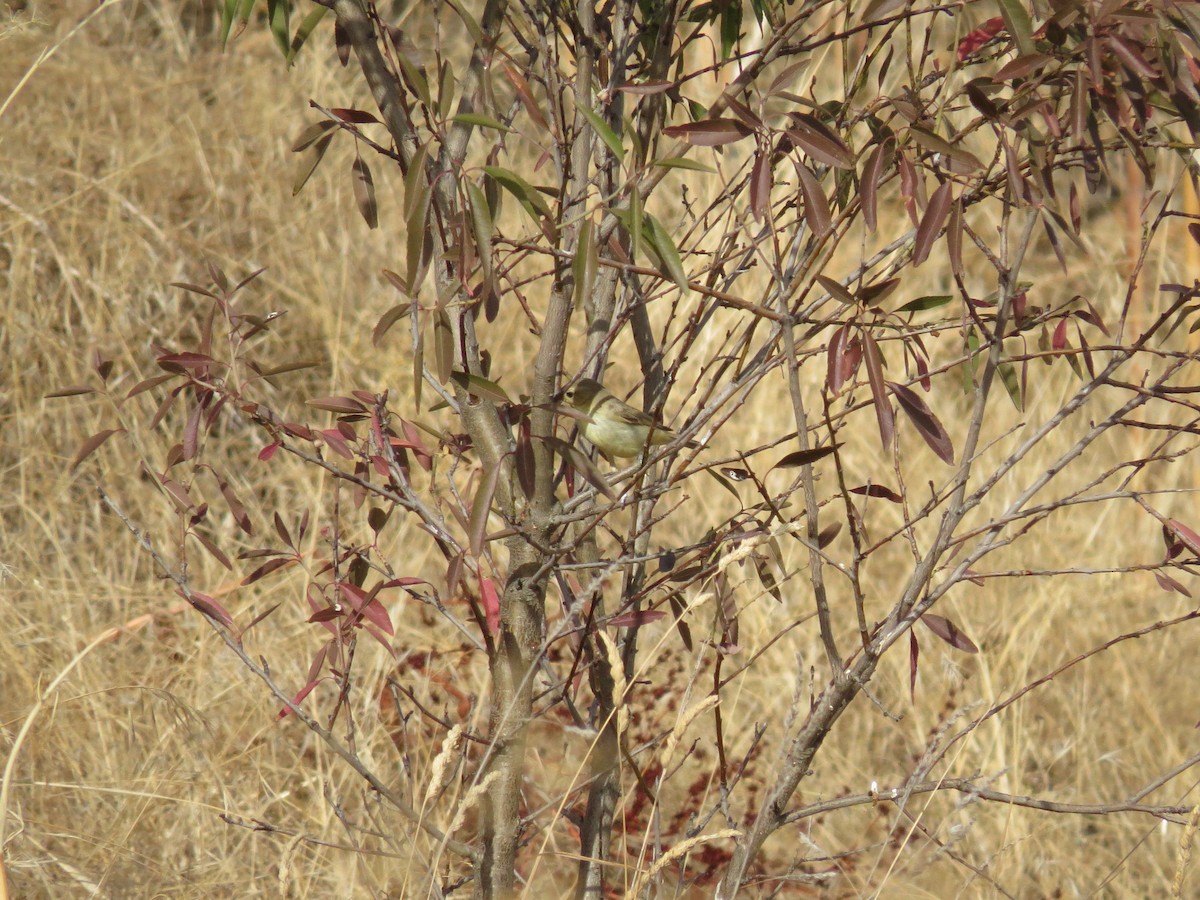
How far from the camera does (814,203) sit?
4.28 feet

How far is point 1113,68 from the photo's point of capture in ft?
4.48

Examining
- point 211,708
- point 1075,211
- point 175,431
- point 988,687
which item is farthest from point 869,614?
point 1075,211

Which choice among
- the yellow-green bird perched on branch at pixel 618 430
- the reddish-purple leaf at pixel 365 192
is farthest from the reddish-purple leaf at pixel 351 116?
the yellow-green bird perched on branch at pixel 618 430

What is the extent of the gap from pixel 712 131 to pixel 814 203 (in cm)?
13

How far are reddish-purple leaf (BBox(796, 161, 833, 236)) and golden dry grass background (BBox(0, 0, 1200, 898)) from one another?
1153mm

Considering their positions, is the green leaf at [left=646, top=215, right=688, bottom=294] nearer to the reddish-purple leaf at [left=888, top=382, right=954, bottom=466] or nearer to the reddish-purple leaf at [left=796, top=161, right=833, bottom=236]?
the reddish-purple leaf at [left=796, top=161, right=833, bottom=236]

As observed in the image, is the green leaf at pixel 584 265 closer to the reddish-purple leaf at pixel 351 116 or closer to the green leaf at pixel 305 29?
the reddish-purple leaf at pixel 351 116

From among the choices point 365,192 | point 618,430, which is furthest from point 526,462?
point 618,430

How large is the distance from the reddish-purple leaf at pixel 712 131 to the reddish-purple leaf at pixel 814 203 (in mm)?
75

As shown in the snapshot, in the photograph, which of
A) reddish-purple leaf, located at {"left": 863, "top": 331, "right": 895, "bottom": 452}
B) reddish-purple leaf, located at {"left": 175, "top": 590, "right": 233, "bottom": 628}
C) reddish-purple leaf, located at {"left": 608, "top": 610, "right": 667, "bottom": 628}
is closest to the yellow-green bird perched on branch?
reddish-purple leaf, located at {"left": 608, "top": 610, "right": 667, "bottom": 628}

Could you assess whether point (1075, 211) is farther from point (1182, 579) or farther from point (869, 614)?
point (1182, 579)

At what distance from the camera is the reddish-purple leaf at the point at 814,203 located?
1.29 metres

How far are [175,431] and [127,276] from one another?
0.71 meters

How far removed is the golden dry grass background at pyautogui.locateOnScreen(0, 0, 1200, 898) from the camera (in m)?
2.78
